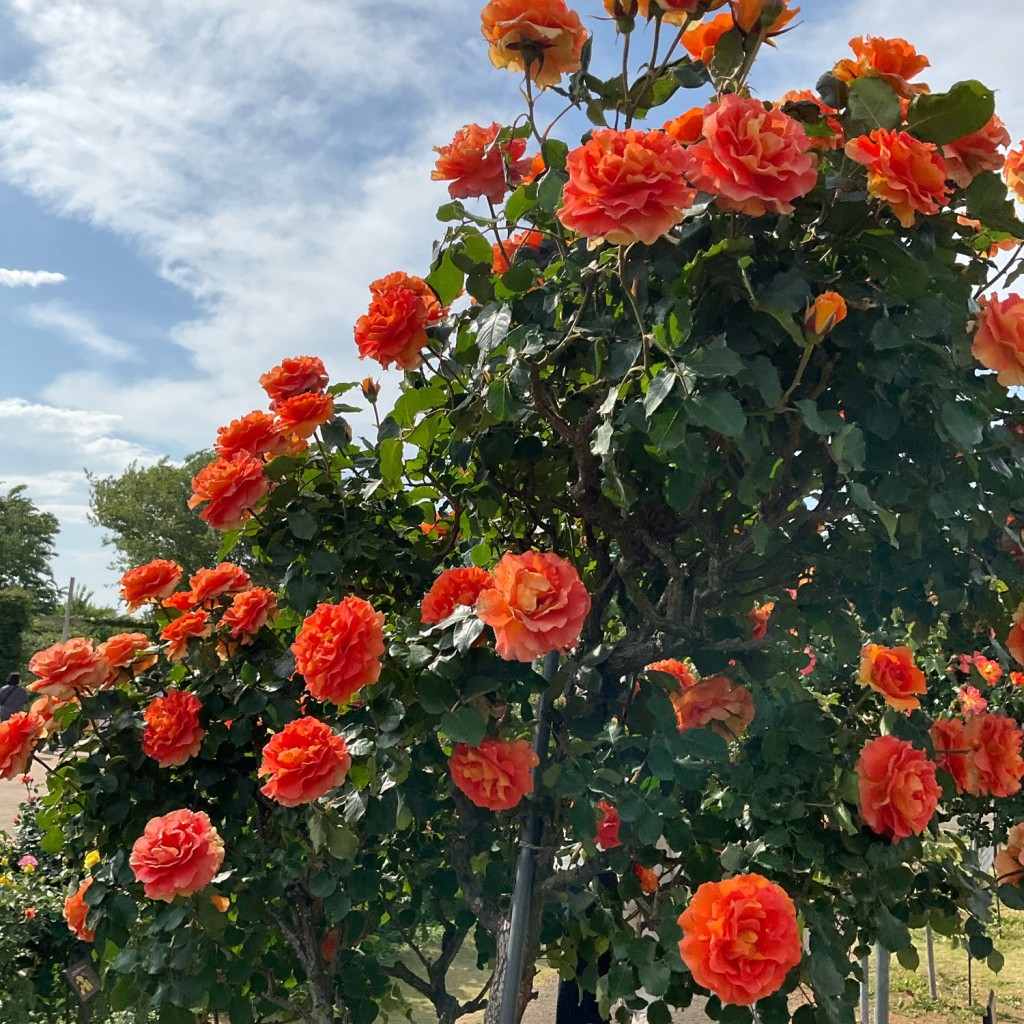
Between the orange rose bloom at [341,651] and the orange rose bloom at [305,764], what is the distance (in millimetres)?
92

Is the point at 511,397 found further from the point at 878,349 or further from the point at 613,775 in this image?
the point at 613,775

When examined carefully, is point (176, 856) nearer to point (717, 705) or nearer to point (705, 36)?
point (717, 705)

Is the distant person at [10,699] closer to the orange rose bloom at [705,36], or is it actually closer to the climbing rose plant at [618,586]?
the climbing rose plant at [618,586]

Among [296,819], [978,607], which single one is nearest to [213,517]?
[296,819]

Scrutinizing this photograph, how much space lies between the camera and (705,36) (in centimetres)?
154

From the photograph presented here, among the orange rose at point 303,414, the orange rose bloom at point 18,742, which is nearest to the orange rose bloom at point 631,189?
the orange rose at point 303,414

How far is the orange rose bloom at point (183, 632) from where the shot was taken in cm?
206

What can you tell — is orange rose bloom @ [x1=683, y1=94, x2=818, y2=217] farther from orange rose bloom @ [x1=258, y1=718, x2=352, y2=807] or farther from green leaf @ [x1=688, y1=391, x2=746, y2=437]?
orange rose bloom @ [x1=258, y1=718, x2=352, y2=807]

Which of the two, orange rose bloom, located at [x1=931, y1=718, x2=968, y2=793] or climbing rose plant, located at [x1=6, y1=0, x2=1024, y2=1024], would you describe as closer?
climbing rose plant, located at [x1=6, y1=0, x2=1024, y2=1024]

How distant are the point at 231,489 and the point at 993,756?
1.62 metres

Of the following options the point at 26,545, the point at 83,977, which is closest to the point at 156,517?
the point at 26,545

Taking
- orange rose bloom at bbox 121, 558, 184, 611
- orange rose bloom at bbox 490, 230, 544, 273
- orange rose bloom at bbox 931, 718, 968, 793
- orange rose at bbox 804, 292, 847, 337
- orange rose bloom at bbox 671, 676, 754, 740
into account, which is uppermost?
orange rose bloom at bbox 490, 230, 544, 273

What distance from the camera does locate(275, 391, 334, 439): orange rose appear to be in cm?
188

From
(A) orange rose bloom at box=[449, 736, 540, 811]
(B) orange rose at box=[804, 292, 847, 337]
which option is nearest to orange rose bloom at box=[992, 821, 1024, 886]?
(A) orange rose bloom at box=[449, 736, 540, 811]
